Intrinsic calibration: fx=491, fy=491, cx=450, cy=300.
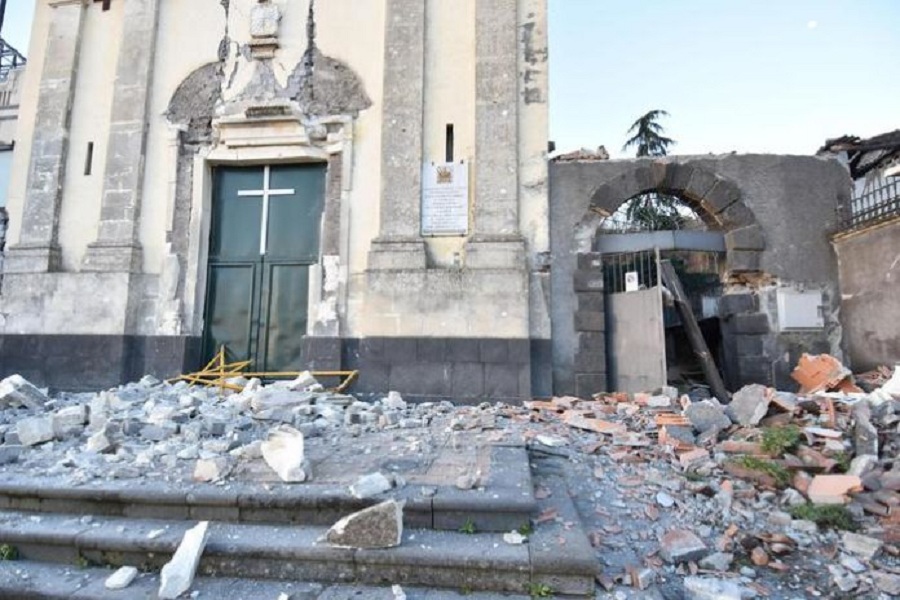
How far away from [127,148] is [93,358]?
10.3 feet

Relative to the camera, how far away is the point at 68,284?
23.4 feet

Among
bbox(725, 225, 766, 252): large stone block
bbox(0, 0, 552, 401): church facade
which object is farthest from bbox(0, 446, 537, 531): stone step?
bbox(725, 225, 766, 252): large stone block

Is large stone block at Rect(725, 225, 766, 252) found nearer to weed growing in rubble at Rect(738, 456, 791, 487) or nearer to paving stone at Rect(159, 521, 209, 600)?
weed growing in rubble at Rect(738, 456, 791, 487)

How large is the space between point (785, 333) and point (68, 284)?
9.98 meters

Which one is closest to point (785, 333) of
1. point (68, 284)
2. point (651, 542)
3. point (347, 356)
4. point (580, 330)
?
point (580, 330)

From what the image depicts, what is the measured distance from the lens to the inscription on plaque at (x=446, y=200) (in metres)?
6.74

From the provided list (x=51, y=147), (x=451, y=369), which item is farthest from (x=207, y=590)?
(x=51, y=147)

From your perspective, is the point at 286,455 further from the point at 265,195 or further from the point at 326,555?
the point at 265,195

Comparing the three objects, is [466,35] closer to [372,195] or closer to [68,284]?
[372,195]

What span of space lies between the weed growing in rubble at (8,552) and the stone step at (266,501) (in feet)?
0.99

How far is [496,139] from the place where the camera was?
264 inches

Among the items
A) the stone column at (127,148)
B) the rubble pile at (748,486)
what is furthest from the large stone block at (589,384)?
the stone column at (127,148)

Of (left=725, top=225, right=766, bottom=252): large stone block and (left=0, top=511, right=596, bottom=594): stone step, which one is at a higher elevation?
(left=725, top=225, right=766, bottom=252): large stone block

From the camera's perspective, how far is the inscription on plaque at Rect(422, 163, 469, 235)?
674cm
